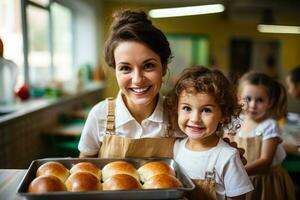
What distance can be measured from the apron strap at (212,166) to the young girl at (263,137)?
570mm

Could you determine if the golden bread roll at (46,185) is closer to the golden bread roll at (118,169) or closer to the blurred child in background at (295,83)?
the golden bread roll at (118,169)

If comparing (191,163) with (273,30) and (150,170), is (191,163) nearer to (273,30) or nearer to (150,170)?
(150,170)

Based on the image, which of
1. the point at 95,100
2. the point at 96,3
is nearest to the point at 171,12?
the point at 96,3

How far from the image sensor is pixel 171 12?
21.3 feet

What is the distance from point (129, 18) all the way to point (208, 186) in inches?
26.0

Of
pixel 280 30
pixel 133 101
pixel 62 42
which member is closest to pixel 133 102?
pixel 133 101

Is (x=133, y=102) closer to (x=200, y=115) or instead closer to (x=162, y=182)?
(x=200, y=115)

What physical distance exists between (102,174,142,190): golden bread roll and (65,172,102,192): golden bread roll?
1.0 inches

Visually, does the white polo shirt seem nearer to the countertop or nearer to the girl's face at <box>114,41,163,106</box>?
the girl's face at <box>114,41,163,106</box>

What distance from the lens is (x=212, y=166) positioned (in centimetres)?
112

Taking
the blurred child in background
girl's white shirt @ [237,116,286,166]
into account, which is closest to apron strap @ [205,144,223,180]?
girl's white shirt @ [237,116,286,166]

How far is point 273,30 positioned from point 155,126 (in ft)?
24.2

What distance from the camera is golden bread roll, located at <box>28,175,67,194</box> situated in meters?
0.85

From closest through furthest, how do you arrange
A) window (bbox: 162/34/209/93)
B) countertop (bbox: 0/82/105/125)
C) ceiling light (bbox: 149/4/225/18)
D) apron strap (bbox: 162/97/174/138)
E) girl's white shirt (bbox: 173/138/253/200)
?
girl's white shirt (bbox: 173/138/253/200) < apron strap (bbox: 162/97/174/138) < countertop (bbox: 0/82/105/125) < ceiling light (bbox: 149/4/225/18) < window (bbox: 162/34/209/93)
